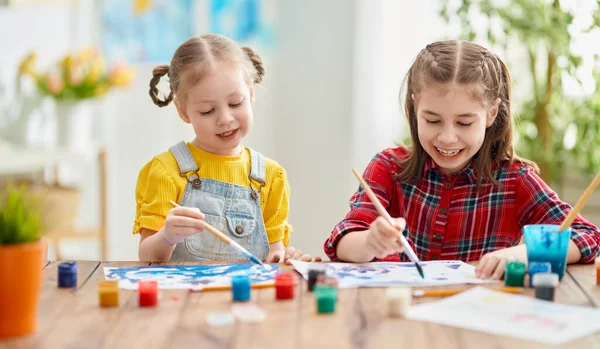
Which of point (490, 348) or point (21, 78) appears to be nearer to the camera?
point (490, 348)

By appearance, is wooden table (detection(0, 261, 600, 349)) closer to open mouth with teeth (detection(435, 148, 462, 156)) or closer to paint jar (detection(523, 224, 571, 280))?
paint jar (detection(523, 224, 571, 280))

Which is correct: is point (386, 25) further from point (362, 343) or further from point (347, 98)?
point (362, 343)

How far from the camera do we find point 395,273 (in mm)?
1536

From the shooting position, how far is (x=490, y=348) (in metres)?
1.09

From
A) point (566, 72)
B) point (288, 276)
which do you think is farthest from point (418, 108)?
point (566, 72)

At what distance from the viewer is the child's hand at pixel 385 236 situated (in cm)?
148

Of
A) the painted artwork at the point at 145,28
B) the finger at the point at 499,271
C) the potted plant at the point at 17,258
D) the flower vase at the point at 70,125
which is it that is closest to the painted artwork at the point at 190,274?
the potted plant at the point at 17,258

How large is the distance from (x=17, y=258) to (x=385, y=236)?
2.11 ft

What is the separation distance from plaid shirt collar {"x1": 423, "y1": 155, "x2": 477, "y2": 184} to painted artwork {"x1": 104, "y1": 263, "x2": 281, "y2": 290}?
511mm

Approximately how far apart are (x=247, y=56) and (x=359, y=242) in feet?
1.89

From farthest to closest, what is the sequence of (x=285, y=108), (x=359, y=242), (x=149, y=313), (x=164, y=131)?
(x=164, y=131), (x=285, y=108), (x=359, y=242), (x=149, y=313)

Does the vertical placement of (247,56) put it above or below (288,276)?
above

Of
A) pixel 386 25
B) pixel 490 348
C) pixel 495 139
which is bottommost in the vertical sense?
pixel 490 348

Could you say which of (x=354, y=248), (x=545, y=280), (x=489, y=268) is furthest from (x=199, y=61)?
(x=545, y=280)
